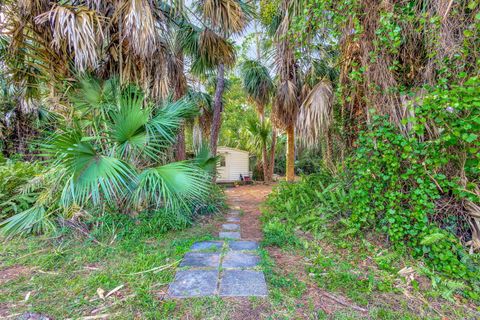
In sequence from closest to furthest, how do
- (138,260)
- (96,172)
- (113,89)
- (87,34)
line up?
(138,260), (96,172), (87,34), (113,89)

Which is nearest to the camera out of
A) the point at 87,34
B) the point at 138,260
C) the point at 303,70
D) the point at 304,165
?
the point at 138,260

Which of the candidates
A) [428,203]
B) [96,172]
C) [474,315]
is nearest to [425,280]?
[474,315]

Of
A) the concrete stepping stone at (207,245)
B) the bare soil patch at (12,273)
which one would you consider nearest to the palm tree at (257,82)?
the concrete stepping stone at (207,245)

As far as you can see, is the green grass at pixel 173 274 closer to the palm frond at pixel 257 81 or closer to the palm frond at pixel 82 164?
the palm frond at pixel 82 164

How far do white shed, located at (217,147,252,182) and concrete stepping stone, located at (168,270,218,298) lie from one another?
8339 mm

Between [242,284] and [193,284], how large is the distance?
1.51 feet

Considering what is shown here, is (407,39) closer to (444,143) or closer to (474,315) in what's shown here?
(444,143)

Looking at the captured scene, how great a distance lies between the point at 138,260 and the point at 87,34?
10.3 feet

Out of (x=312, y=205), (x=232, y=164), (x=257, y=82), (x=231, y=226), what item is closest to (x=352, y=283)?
(x=312, y=205)

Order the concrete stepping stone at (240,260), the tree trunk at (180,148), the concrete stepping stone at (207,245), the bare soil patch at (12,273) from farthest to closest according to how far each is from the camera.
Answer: the tree trunk at (180,148)
the concrete stepping stone at (207,245)
the concrete stepping stone at (240,260)
the bare soil patch at (12,273)

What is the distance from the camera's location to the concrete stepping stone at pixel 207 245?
2.84 metres

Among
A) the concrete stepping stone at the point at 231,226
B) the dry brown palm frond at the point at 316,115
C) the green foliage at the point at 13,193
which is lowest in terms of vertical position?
the concrete stepping stone at the point at 231,226

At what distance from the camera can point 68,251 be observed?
2768 millimetres

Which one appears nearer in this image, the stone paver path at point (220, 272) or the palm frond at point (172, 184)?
the stone paver path at point (220, 272)
